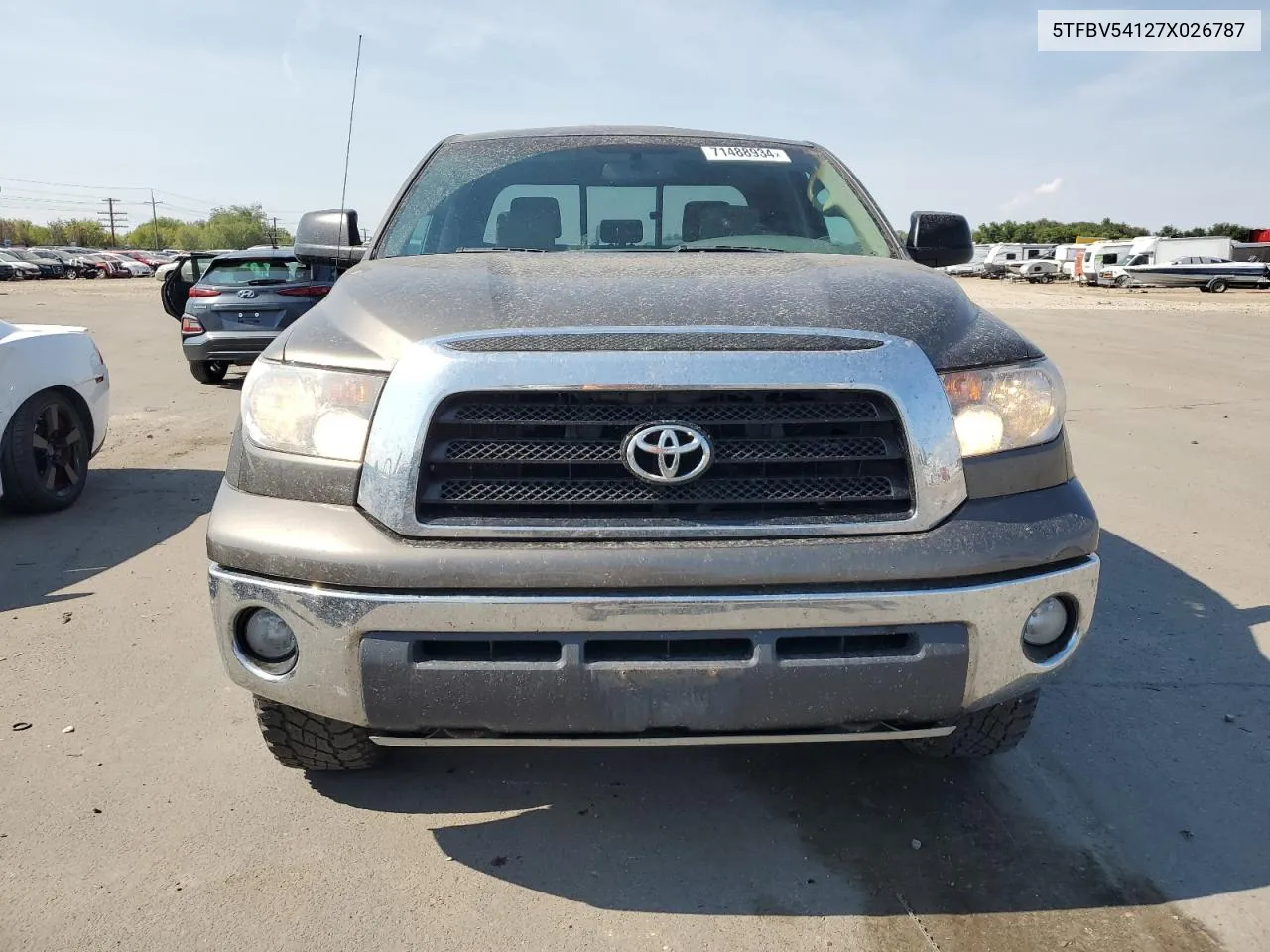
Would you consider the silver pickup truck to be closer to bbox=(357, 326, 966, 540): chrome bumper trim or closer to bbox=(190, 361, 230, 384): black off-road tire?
bbox=(357, 326, 966, 540): chrome bumper trim

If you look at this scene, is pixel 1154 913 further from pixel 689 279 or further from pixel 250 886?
pixel 250 886

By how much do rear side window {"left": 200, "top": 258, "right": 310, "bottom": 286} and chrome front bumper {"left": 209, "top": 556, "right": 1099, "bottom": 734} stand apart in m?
10.4

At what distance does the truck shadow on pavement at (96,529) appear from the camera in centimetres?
464

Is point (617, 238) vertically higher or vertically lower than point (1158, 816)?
higher

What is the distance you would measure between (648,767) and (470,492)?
119cm

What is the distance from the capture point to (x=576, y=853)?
2520 mm

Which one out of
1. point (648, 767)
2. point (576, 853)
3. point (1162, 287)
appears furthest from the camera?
point (1162, 287)

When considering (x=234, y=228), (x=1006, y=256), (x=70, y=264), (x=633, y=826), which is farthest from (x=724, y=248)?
(x=234, y=228)

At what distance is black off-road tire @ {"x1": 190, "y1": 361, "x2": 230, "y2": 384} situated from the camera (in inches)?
458

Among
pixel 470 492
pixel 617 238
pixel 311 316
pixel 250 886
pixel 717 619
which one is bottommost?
pixel 250 886

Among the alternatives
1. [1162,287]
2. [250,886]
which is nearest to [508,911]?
[250,886]

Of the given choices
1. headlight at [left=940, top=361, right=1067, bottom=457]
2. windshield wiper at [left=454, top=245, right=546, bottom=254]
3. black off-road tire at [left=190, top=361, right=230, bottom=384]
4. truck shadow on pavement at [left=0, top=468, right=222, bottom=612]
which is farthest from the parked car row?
headlight at [left=940, top=361, right=1067, bottom=457]

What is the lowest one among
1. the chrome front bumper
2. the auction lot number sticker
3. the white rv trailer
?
→ the chrome front bumper

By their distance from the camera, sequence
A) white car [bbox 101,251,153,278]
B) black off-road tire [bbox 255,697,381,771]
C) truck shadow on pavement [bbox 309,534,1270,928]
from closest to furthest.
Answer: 1. truck shadow on pavement [bbox 309,534,1270,928]
2. black off-road tire [bbox 255,697,381,771]
3. white car [bbox 101,251,153,278]
